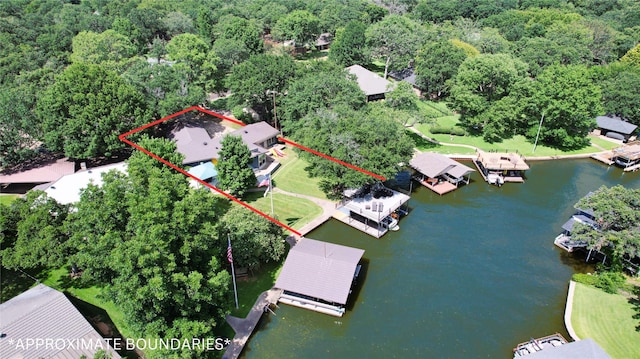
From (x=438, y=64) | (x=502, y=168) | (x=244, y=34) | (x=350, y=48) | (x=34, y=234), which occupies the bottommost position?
(x=502, y=168)

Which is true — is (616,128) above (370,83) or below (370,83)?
below

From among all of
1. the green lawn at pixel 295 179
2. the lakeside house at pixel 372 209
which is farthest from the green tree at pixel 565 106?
the green lawn at pixel 295 179

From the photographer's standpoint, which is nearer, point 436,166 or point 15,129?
point 15,129

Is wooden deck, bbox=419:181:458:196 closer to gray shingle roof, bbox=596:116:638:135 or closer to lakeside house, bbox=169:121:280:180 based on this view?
lakeside house, bbox=169:121:280:180

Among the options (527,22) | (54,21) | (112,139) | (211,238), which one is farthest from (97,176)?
(527,22)

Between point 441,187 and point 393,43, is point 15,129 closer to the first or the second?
point 441,187

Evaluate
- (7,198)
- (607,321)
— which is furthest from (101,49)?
(607,321)

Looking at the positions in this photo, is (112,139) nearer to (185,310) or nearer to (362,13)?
(185,310)
